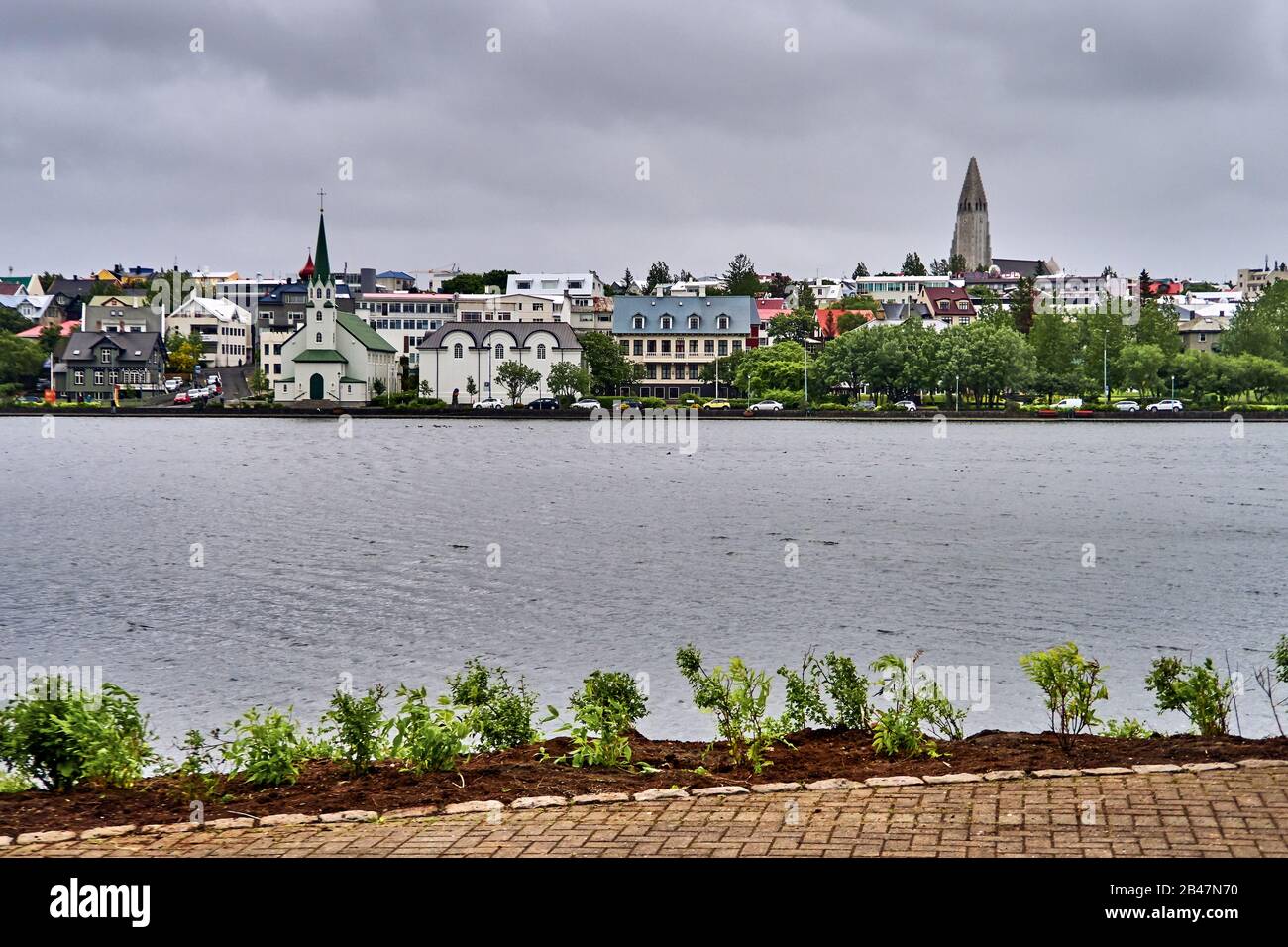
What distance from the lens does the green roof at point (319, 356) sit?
5866 inches

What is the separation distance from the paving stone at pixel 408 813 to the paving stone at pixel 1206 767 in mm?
4918

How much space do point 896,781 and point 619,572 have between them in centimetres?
2512

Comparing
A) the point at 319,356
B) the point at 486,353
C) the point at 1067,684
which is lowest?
the point at 1067,684

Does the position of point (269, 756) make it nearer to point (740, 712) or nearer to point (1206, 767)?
point (740, 712)

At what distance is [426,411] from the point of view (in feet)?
478

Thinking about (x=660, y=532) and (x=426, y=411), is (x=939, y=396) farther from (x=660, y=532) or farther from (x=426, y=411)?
(x=660, y=532)

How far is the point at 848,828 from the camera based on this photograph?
8352mm

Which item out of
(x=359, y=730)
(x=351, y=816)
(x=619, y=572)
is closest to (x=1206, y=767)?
(x=351, y=816)

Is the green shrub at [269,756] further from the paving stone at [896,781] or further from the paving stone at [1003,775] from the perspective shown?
the paving stone at [1003,775]

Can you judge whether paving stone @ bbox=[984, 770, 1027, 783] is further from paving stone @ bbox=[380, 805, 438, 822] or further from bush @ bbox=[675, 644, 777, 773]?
paving stone @ bbox=[380, 805, 438, 822]

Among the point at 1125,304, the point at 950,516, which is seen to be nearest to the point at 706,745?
the point at 950,516

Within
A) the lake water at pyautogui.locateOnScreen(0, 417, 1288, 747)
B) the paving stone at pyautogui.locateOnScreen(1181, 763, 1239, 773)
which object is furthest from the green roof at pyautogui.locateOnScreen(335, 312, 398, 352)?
the paving stone at pyautogui.locateOnScreen(1181, 763, 1239, 773)

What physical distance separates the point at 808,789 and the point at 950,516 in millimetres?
41575

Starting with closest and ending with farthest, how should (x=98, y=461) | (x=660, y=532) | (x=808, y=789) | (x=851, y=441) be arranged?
(x=808, y=789), (x=660, y=532), (x=98, y=461), (x=851, y=441)
